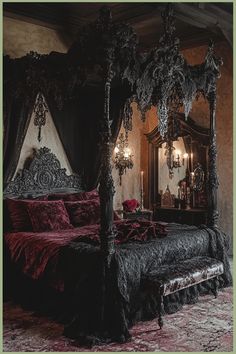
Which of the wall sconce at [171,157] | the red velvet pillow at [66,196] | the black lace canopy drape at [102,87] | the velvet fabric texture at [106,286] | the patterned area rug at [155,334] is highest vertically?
the black lace canopy drape at [102,87]

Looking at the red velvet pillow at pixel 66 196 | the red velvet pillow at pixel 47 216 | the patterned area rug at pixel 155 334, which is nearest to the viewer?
the patterned area rug at pixel 155 334

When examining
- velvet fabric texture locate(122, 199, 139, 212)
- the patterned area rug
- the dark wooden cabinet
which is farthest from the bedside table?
the patterned area rug

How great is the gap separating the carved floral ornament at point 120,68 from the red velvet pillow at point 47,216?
132cm

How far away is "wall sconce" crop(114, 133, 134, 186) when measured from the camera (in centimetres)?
711

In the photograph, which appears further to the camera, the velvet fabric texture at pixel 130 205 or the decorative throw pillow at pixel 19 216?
the velvet fabric texture at pixel 130 205

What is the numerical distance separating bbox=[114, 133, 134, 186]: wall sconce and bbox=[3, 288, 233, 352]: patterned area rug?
3.08 m

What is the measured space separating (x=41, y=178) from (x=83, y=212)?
30.0 inches

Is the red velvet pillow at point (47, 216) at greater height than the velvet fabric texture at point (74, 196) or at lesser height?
lesser

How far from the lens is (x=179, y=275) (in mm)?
4094

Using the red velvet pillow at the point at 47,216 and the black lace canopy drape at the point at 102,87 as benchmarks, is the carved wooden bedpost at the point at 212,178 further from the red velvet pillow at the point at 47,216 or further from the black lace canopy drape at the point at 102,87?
the red velvet pillow at the point at 47,216

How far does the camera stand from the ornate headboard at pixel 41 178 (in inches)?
223

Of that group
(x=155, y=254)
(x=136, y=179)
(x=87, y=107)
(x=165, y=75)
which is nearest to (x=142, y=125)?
(x=136, y=179)

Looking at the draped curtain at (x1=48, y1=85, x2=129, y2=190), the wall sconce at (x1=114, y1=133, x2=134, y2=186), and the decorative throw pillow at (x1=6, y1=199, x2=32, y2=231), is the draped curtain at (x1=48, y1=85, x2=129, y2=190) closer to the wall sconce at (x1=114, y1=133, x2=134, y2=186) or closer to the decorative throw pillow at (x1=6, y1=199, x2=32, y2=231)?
the wall sconce at (x1=114, y1=133, x2=134, y2=186)

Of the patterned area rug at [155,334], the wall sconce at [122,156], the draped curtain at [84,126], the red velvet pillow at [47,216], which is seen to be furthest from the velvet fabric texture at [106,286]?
the wall sconce at [122,156]
